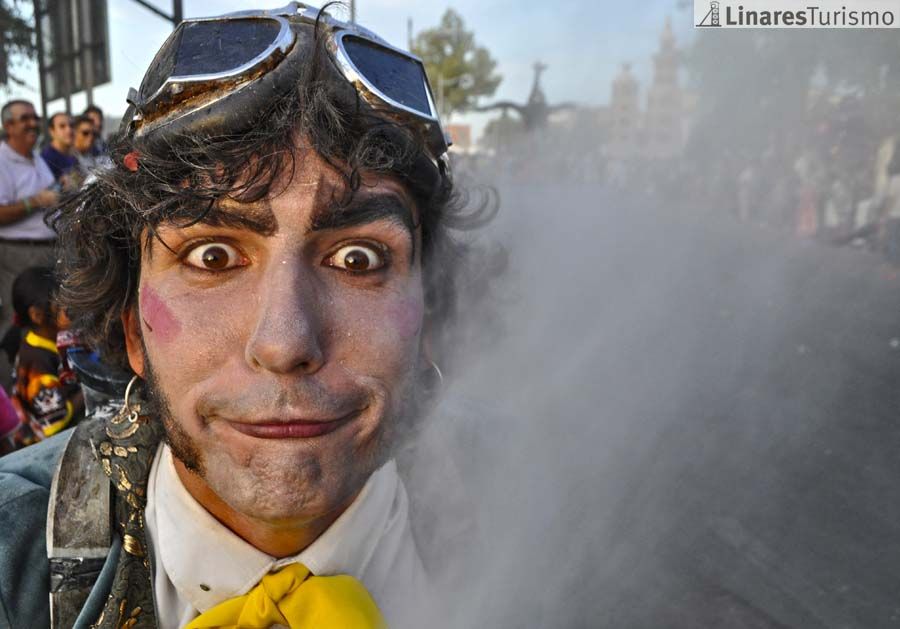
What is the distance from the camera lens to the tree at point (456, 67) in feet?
118

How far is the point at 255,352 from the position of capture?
1.12 metres

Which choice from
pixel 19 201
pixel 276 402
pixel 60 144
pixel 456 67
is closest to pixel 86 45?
pixel 60 144

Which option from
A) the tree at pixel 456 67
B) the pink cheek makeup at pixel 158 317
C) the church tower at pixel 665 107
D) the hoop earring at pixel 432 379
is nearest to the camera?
the pink cheek makeup at pixel 158 317

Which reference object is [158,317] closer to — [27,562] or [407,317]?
[407,317]

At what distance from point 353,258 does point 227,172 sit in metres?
0.25

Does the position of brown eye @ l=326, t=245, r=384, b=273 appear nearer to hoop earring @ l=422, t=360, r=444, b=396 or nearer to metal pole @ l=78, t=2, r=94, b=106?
hoop earring @ l=422, t=360, r=444, b=396

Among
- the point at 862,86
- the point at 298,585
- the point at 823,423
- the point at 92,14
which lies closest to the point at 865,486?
the point at 823,423

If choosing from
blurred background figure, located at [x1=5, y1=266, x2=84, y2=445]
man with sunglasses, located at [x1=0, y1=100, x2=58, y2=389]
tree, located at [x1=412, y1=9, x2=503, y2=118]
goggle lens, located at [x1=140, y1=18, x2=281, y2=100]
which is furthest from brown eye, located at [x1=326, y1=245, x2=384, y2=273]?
tree, located at [x1=412, y1=9, x2=503, y2=118]

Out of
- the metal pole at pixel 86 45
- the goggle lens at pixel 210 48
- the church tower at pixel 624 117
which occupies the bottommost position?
the church tower at pixel 624 117

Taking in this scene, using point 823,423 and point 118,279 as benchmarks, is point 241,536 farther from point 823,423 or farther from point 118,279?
point 823,423

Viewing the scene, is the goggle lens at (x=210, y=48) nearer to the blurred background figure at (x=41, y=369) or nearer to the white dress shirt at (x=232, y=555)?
the white dress shirt at (x=232, y=555)

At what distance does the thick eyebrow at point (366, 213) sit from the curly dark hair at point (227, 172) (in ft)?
0.09

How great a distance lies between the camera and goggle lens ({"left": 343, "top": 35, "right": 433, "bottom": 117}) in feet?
4.41

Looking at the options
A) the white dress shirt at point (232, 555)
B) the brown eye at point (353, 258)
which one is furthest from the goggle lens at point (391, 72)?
the white dress shirt at point (232, 555)
